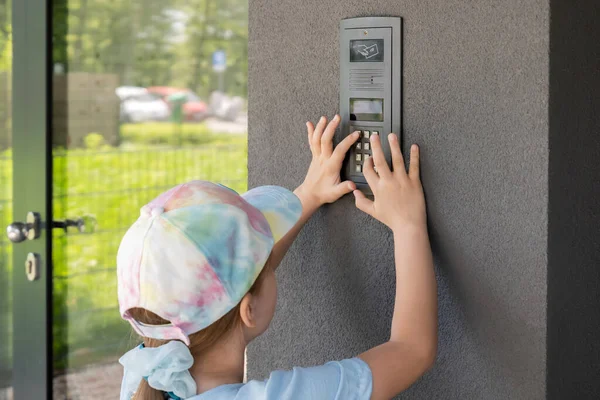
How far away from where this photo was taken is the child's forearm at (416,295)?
1.25 meters

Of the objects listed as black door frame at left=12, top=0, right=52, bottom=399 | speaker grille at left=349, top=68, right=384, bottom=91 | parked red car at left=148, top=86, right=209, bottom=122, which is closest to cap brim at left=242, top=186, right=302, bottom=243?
speaker grille at left=349, top=68, right=384, bottom=91

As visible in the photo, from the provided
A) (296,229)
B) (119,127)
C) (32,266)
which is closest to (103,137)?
(119,127)

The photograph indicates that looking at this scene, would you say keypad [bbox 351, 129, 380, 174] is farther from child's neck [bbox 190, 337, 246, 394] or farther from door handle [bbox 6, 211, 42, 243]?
door handle [bbox 6, 211, 42, 243]

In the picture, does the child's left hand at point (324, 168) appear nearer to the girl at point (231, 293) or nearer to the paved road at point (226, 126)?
the girl at point (231, 293)

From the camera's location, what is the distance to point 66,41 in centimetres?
275

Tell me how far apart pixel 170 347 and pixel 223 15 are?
1817 mm

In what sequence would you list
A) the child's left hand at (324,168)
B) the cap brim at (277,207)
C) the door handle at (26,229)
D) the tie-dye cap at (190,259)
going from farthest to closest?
the door handle at (26,229)
the child's left hand at (324,168)
the cap brim at (277,207)
the tie-dye cap at (190,259)

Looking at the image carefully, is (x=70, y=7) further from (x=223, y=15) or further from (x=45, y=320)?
(x=45, y=320)

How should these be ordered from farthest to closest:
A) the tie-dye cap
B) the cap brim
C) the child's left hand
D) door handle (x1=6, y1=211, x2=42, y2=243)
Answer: door handle (x1=6, y1=211, x2=42, y2=243) → the child's left hand → the cap brim → the tie-dye cap

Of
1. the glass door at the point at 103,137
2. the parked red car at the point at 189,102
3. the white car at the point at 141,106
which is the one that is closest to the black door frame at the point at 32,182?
the glass door at the point at 103,137

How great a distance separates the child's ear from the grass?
1.62 metres

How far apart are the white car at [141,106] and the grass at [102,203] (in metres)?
0.05

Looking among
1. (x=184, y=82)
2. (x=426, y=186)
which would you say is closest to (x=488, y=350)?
(x=426, y=186)

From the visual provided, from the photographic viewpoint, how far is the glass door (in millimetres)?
2744
